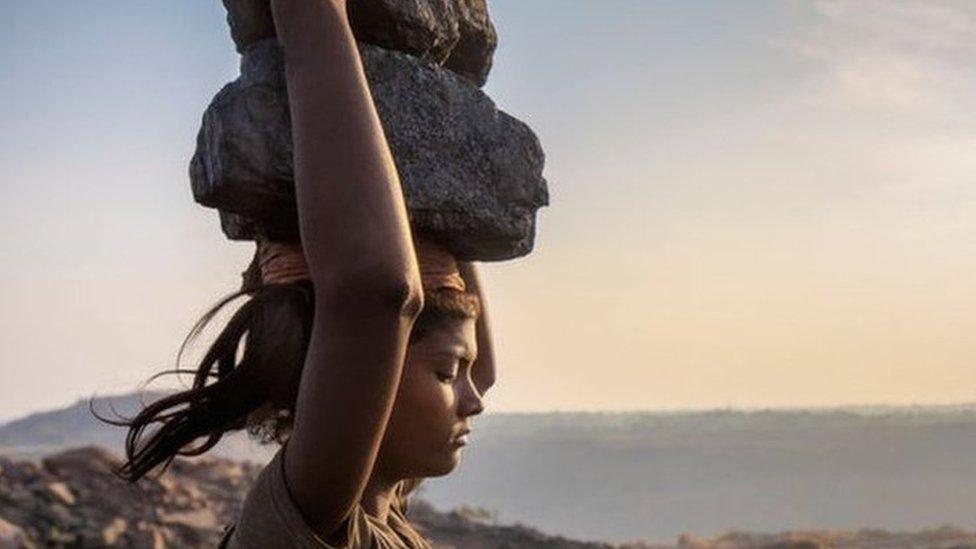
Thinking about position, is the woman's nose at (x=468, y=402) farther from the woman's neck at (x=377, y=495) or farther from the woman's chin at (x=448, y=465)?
the woman's neck at (x=377, y=495)

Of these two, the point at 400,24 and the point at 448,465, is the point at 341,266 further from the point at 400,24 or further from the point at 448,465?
the point at 400,24

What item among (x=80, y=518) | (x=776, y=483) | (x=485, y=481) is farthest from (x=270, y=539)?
(x=485, y=481)

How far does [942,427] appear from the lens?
89125 mm

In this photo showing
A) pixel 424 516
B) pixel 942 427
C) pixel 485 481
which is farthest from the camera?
pixel 942 427

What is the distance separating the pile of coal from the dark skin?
0.90ft

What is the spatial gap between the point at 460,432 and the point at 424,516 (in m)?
14.1

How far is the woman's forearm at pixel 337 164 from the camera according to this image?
214 centimetres

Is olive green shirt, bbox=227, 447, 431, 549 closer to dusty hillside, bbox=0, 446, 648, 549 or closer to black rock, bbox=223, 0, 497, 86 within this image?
black rock, bbox=223, 0, 497, 86

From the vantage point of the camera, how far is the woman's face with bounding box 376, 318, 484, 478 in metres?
2.55

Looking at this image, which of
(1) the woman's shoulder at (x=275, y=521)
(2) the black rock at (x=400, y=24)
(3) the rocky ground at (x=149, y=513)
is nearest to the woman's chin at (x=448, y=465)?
(1) the woman's shoulder at (x=275, y=521)

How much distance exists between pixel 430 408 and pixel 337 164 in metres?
0.56

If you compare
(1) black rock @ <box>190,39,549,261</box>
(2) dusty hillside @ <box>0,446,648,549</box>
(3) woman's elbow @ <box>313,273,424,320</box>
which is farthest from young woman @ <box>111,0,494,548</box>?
(2) dusty hillside @ <box>0,446,648,549</box>

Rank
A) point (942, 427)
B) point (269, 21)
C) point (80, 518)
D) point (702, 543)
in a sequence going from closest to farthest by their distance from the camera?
point (269, 21), point (80, 518), point (702, 543), point (942, 427)

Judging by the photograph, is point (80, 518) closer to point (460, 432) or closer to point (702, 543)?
point (702, 543)
